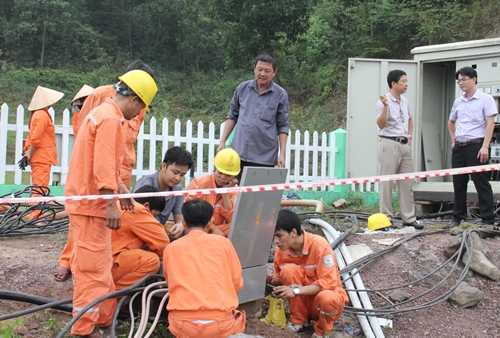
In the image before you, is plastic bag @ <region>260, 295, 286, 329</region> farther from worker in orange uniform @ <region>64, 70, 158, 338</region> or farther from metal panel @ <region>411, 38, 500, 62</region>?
metal panel @ <region>411, 38, 500, 62</region>

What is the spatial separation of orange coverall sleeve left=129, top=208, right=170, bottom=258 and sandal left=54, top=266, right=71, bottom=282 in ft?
2.22

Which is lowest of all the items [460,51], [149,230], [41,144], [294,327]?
[294,327]

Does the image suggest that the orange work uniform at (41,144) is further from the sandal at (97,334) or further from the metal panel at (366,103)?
the metal panel at (366,103)

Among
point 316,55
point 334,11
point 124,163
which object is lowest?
point 124,163

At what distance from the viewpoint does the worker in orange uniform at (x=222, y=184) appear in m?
5.01

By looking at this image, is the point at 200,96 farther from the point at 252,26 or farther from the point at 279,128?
the point at 279,128

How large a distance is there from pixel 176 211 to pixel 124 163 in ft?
1.89

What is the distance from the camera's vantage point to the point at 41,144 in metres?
7.47

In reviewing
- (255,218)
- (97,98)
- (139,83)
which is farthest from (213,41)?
(139,83)

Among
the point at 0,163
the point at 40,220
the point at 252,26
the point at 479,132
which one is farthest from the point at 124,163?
the point at 252,26

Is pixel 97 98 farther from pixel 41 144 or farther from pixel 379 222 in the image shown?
pixel 379 222

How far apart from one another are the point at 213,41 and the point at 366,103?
73.4ft

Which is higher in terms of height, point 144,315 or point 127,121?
point 127,121

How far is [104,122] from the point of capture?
375cm
